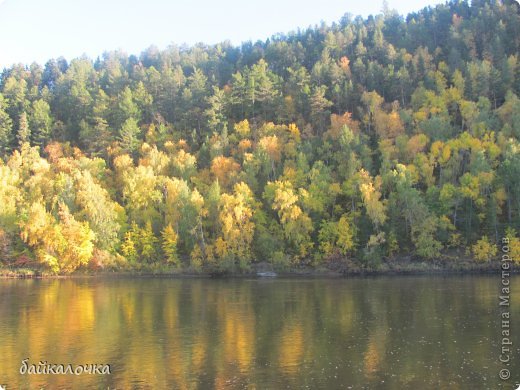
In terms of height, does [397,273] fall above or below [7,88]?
below

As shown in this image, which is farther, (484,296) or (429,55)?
(429,55)

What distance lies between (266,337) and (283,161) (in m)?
66.0

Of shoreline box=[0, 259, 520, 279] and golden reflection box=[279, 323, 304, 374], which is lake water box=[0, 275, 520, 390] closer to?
golden reflection box=[279, 323, 304, 374]

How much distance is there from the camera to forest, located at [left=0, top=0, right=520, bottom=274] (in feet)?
262

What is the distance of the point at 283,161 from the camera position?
99750 millimetres

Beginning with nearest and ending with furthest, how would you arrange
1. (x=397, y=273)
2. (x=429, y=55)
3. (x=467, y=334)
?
(x=467, y=334)
(x=397, y=273)
(x=429, y=55)

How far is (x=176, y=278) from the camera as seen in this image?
3044 inches

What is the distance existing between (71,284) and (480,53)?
329 feet

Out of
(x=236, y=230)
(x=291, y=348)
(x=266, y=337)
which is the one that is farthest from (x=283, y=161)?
(x=291, y=348)

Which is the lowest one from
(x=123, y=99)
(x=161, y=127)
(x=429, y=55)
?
(x=161, y=127)

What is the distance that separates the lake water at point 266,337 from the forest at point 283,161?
2050 centimetres

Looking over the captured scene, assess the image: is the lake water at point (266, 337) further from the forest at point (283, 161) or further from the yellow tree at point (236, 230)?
the forest at point (283, 161)

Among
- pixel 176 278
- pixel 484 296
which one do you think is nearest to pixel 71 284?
pixel 176 278

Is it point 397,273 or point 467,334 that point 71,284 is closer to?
point 397,273
